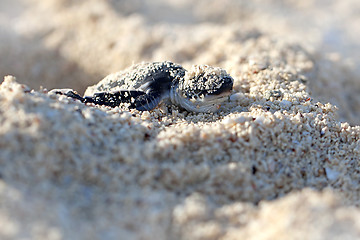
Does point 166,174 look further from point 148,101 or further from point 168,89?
point 168,89

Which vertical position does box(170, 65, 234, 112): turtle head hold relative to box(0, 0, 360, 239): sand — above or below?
above

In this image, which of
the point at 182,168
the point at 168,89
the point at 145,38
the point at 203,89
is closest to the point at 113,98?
the point at 168,89

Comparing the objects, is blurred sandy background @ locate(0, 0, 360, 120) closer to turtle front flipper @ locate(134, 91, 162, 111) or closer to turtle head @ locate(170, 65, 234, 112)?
turtle head @ locate(170, 65, 234, 112)

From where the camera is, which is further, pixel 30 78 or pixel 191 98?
pixel 30 78

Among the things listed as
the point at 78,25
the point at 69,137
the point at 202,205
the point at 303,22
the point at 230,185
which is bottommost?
the point at 202,205

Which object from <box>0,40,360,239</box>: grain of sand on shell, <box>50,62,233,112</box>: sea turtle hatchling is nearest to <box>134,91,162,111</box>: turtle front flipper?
<box>50,62,233,112</box>: sea turtle hatchling

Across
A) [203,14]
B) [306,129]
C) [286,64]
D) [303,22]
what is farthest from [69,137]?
[303,22]

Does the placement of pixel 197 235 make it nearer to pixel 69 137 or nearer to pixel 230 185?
pixel 230 185
